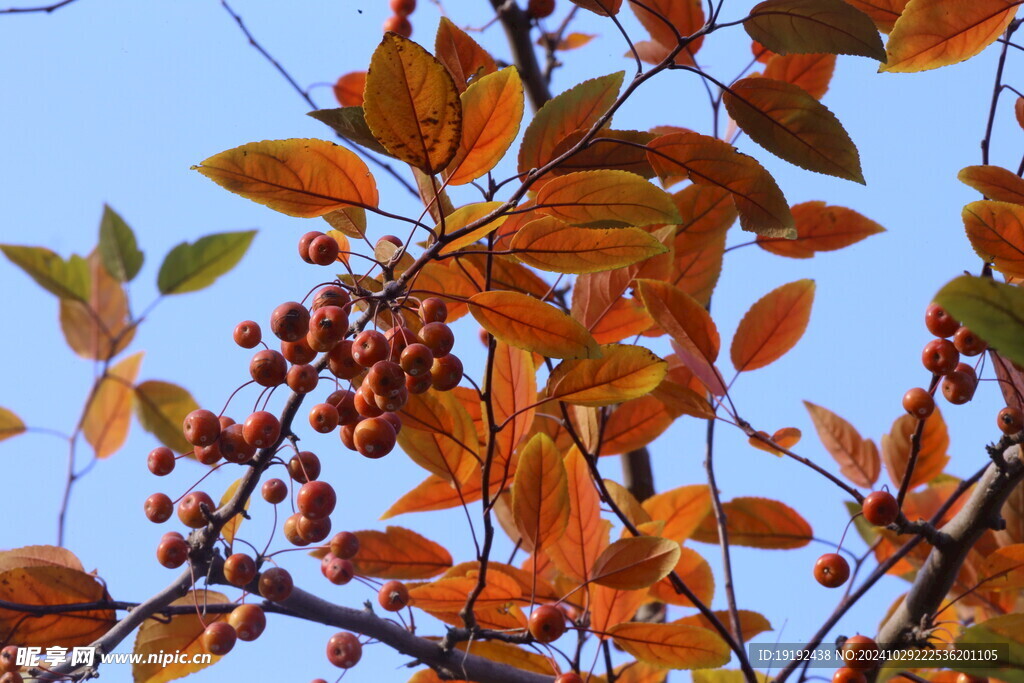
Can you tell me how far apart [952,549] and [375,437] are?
Result: 736mm

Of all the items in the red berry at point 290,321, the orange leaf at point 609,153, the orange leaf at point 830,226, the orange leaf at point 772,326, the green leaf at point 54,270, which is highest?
the green leaf at point 54,270

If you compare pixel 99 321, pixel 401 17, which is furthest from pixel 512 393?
pixel 401 17

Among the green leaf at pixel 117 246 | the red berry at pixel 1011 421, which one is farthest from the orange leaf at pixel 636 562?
the green leaf at pixel 117 246

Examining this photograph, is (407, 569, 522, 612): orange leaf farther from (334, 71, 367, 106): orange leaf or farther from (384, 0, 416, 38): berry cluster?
(384, 0, 416, 38): berry cluster

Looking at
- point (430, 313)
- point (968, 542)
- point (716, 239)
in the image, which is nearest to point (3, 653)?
point (430, 313)

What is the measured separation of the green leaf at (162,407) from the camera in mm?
1605

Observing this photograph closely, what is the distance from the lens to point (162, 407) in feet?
5.30

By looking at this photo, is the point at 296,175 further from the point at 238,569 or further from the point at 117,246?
the point at 117,246

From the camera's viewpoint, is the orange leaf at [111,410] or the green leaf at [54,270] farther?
the orange leaf at [111,410]

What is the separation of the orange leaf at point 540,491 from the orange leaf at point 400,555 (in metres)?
0.28

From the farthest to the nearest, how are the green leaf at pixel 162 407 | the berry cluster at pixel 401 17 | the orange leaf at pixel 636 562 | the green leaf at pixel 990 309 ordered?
the berry cluster at pixel 401 17, the green leaf at pixel 162 407, the orange leaf at pixel 636 562, the green leaf at pixel 990 309

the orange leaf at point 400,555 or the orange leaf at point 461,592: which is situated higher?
the orange leaf at point 400,555

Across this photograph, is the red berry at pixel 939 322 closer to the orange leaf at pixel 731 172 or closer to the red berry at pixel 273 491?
the orange leaf at pixel 731 172

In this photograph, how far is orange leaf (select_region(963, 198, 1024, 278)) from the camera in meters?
0.81
